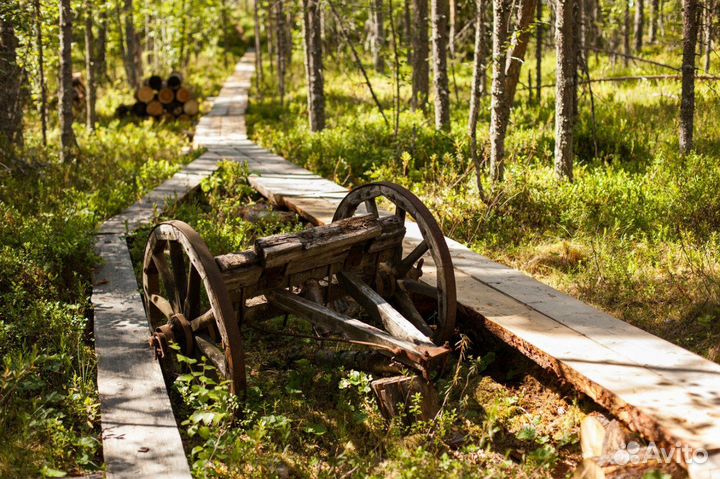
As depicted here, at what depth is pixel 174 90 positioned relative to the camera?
18.3 metres

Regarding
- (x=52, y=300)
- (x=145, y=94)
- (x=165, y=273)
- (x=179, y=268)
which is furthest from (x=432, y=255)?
(x=145, y=94)

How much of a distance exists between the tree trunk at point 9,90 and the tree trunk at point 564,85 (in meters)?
6.68

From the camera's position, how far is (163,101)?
18.2m

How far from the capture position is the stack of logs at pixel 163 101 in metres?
18.0

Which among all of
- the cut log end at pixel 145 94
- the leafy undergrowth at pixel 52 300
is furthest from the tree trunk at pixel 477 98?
the cut log end at pixel 145 94

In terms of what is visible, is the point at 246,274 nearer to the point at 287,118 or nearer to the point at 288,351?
the point at 288,351

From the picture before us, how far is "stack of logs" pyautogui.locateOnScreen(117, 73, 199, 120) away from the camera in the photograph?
18.0 metres

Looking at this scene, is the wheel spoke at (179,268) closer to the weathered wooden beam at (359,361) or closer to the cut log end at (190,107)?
the weathered wooden beam at (359,361)

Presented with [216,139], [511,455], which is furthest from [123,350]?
[216,139]

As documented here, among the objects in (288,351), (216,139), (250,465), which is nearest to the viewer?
(250,465)

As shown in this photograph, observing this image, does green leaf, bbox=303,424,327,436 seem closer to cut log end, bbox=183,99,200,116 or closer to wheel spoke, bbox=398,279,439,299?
wheel spoke, bbox=398,279,439,299

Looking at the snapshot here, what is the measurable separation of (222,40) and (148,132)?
2673 cm

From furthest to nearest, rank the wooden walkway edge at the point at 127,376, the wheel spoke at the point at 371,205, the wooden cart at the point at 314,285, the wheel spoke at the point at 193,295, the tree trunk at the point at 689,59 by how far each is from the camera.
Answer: the tree trunk at the point at 689,59 → the wheel spoke at the point at 371,205 → the wheel spoke at the point at 193,295 → the wooden cart at the point at 314,285 → the wooden walkway edge at the point at 127,376

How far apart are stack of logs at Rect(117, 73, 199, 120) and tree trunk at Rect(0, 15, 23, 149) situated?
5.52 meters
